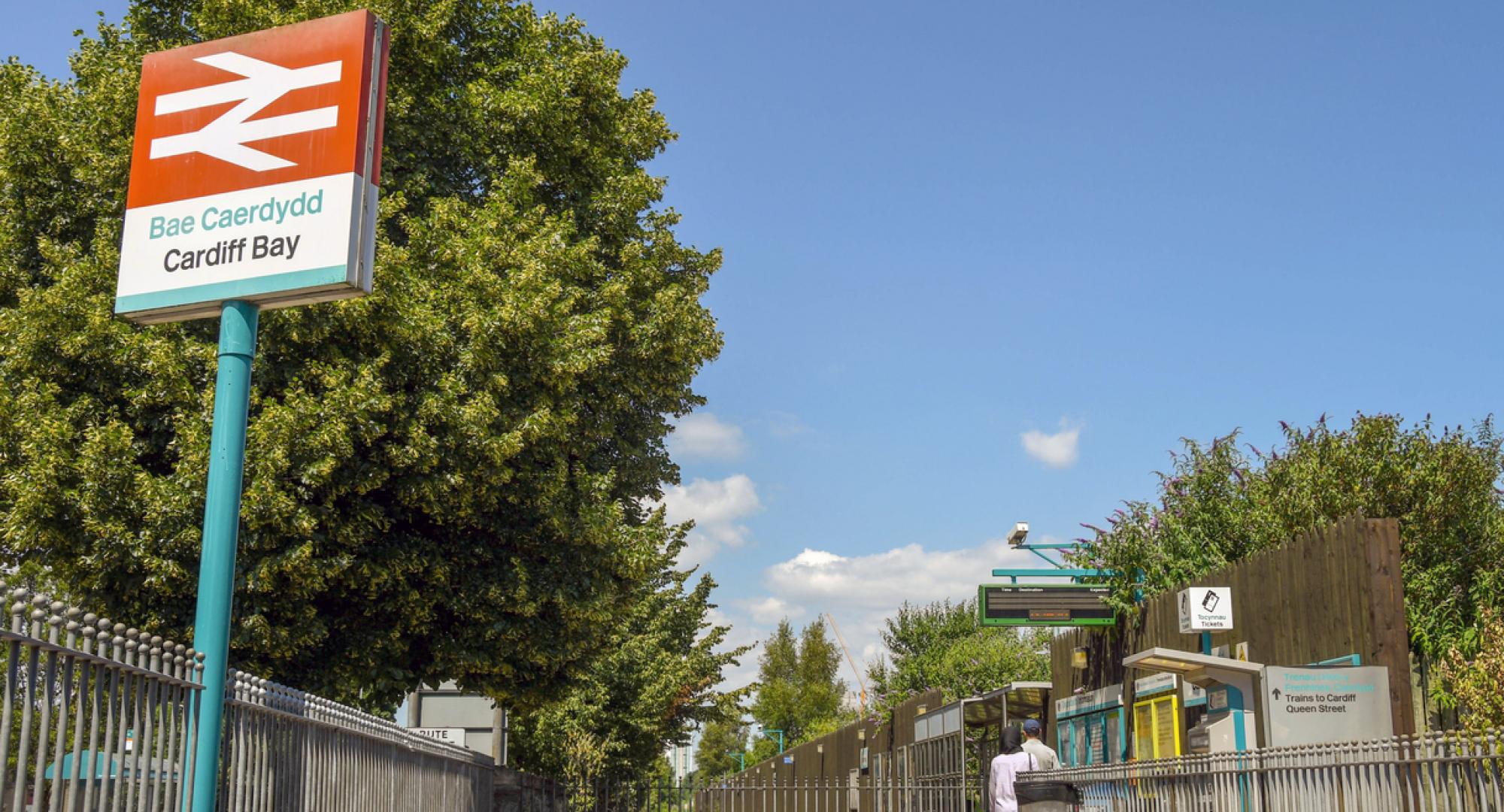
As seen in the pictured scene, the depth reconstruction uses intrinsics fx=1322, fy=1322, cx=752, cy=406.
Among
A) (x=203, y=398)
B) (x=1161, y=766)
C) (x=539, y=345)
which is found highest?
(x=539, y=345)

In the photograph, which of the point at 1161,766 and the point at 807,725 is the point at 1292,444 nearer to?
the point at 1161,766

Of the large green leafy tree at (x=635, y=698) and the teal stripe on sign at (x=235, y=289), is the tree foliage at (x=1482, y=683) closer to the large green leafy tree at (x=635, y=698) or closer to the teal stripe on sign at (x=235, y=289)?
the teal stripe on sign at (x=235, y=289)

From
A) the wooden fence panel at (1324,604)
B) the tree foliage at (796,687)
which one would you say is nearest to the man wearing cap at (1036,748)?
the wooden fence panel at (1324,604)

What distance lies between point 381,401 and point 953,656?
4360cm

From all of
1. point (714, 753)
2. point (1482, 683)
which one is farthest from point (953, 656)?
point (714, 753)

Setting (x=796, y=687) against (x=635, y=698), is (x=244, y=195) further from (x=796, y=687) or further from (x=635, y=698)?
(x=796, y=687)

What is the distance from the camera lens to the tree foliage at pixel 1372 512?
22484 millimetres

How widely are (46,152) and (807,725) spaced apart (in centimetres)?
7946

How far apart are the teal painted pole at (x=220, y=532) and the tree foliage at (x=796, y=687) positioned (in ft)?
259

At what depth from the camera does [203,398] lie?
1295cm

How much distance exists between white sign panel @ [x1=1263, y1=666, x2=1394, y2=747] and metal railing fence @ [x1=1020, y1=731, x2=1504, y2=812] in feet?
3.57

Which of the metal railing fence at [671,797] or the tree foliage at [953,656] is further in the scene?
the tree foliage at [953,656]

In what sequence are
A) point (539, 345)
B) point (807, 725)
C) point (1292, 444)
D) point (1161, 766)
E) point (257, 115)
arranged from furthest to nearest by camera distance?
point (807, 725), point (1292, 444), point (539, 345), point (1161, 766), point (257, 115)

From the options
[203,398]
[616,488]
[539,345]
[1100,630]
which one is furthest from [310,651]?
[1100,630]
